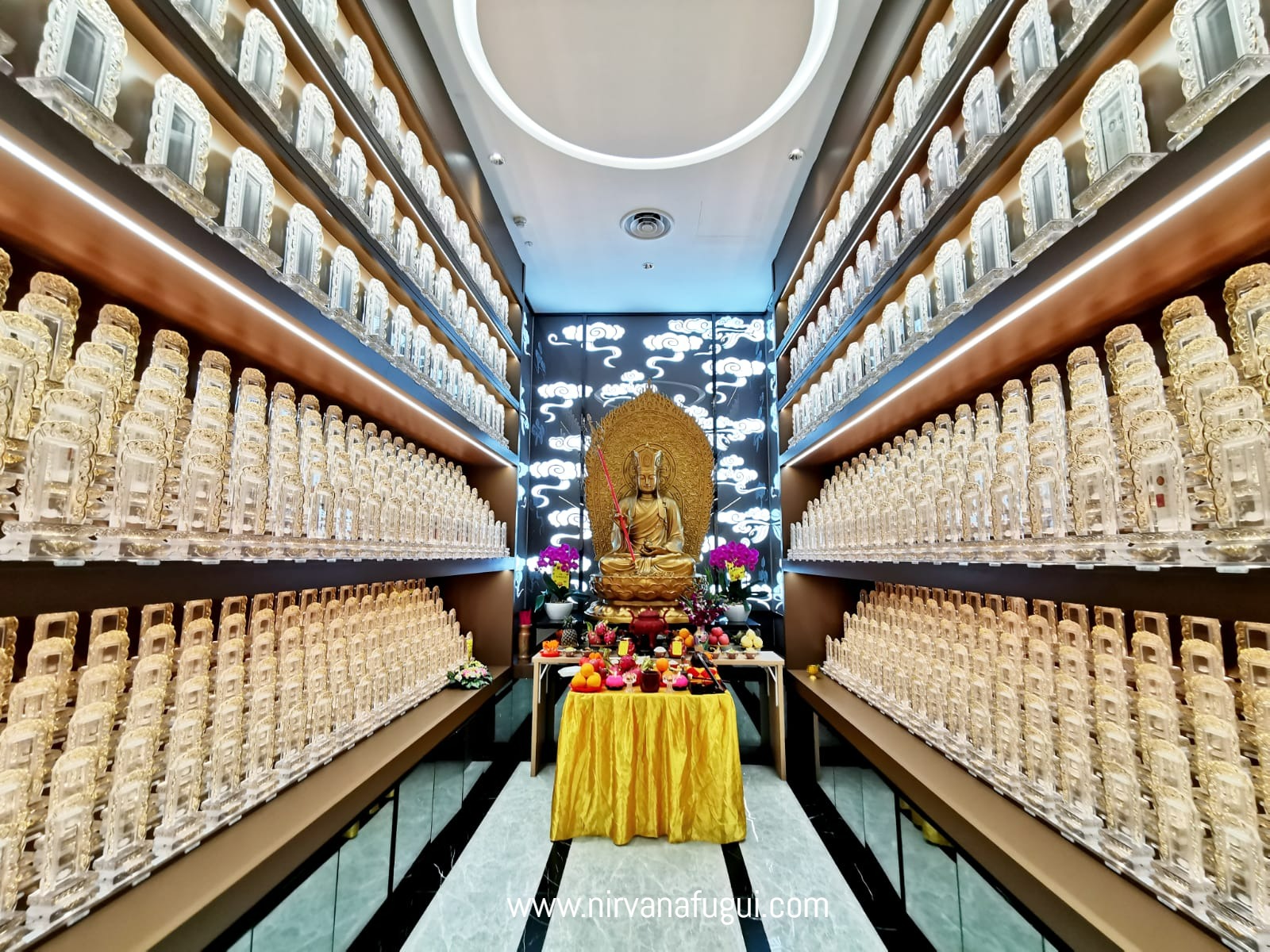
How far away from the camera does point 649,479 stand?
16.3ft

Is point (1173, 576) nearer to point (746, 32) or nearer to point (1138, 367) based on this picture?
point (1138, 367)

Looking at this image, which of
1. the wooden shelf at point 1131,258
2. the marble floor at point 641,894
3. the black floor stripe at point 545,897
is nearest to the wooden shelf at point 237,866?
the marble floor at point 641,894

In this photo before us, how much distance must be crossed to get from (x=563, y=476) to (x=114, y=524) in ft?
13.9

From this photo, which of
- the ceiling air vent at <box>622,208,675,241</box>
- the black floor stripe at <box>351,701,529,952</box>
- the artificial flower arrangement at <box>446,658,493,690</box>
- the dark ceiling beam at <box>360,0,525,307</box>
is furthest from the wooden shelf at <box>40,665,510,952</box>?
the ceiling air vent at <box>622,208,675,241</box>

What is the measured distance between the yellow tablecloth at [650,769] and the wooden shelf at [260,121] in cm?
219

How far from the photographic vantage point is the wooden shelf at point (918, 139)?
1.71 meters

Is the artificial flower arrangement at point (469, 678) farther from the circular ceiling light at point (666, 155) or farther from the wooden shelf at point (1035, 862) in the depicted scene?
the circular ceiling light at point (666, 155)

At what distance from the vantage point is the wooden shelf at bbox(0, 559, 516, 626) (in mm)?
1015

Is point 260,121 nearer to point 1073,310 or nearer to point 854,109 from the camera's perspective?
point 1073,310

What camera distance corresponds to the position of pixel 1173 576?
113 cm

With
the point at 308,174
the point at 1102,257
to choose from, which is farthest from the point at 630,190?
the point at 1102,257

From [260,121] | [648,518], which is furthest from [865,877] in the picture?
[260,121]

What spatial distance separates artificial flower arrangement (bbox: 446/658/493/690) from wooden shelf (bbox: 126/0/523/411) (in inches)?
80.1

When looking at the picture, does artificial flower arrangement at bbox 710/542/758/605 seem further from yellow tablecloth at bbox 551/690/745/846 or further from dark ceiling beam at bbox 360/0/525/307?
dark ceiling beam at bbox 360/0/525/307
